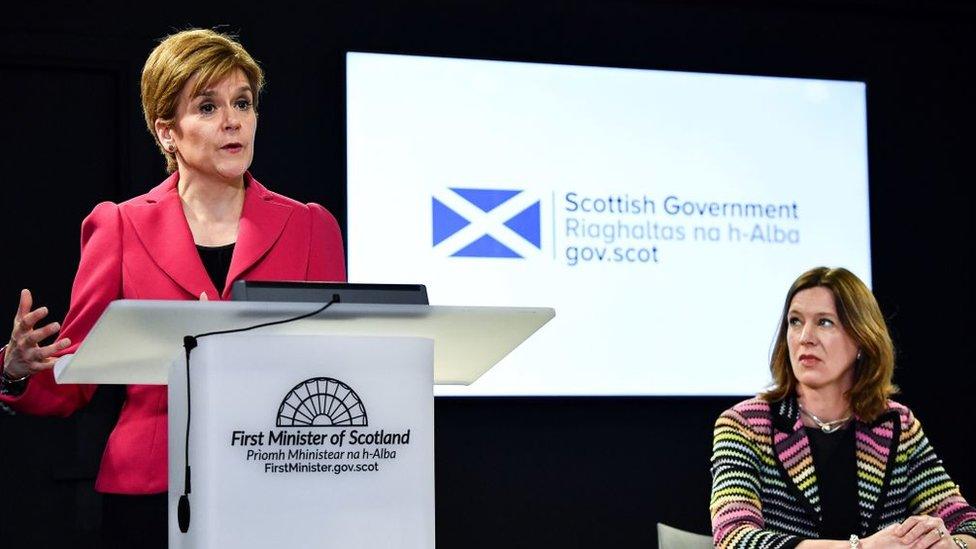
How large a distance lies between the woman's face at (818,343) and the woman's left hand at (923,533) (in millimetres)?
481

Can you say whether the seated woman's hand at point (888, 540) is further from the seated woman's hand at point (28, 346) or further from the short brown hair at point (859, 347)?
the seated woman's hand at point (28, 346)

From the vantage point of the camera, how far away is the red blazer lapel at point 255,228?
212cm

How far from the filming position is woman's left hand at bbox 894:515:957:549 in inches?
118

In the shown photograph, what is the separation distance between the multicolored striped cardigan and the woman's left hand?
0.62 ft

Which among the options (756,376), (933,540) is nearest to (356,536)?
(933,540)

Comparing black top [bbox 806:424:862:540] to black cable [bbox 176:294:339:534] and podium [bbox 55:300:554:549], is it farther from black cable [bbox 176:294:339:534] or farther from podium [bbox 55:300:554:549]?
black cable [bbox 176:294:339:534]

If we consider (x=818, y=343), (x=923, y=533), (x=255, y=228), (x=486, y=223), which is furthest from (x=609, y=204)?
(x=255, y=228)

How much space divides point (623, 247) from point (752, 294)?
563 millimetres

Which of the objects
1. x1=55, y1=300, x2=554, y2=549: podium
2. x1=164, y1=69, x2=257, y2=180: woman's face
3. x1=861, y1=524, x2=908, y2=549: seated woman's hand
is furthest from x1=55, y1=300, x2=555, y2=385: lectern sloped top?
x1=861, y1=524, x2=908, y2=549: seated woman's hand

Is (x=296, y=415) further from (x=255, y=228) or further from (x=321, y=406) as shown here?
(x=255, y=228)

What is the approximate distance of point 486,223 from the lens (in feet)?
16.0

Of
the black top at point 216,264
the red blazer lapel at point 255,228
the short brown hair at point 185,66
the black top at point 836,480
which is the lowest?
the black top at point 836,480

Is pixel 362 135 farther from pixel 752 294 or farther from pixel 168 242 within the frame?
pixel 168 242

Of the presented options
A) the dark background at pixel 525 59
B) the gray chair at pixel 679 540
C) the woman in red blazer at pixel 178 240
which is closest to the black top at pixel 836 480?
the gray chair at pixel 679 540
